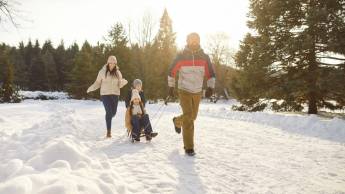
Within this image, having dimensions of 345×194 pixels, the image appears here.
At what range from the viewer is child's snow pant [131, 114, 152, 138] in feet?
26.2

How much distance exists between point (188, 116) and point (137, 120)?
67.3 inches

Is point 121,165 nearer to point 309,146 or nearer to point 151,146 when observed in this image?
point 151,146

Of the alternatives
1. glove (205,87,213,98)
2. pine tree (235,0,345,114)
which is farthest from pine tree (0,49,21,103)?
glove (205,87,213,98)

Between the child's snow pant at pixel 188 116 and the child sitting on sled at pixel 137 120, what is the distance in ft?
3.95

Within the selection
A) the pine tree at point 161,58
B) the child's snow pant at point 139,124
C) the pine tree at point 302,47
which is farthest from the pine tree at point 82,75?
the child's snow pant at point 139,124

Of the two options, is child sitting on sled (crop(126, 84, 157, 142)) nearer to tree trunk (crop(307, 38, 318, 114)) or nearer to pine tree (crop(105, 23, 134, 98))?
tree trunk (crop(307, 38, 318, 114))

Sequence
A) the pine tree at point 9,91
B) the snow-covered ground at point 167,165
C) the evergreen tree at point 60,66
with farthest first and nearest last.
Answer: the evergreen tree at point 60,66 → the pine tree at point 9,91 → the snow-covered ground at point 167,165

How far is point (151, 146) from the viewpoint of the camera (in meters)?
7.42

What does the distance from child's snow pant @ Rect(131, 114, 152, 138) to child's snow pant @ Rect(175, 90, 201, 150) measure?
1207 millimetres

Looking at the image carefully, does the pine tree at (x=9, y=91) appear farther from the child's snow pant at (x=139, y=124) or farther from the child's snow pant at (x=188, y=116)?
the child's snow pant at (x=188, y=116)

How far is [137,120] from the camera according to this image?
26.6 feet

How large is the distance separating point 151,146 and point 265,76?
12611 mm

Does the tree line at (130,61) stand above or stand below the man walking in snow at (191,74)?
above

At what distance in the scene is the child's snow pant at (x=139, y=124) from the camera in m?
7.97
